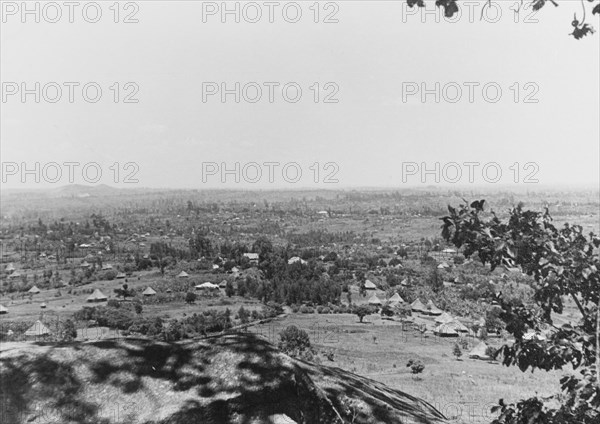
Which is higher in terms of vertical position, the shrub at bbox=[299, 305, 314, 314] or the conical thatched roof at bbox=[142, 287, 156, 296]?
the conical thatched roof at bbox=[142, 287, 156, 296]

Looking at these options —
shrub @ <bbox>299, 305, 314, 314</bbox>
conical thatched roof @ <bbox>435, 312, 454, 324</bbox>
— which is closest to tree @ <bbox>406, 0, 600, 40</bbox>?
conical thatched roof @ <bbox>435, 312, 454, 324</bbox>

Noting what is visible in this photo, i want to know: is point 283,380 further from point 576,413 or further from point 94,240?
point 94,240

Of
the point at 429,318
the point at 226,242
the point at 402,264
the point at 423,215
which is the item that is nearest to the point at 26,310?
the point at 226,242

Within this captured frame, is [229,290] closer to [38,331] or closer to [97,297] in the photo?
[97,297]

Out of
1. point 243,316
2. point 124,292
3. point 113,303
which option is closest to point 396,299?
point 243,316

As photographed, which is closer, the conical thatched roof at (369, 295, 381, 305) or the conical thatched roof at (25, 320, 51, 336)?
the conical thatched roof at (25, 320, 51, 336)

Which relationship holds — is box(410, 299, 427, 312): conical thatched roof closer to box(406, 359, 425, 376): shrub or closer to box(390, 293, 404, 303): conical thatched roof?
box(390, 293, 404, 303): conical thatched roof
